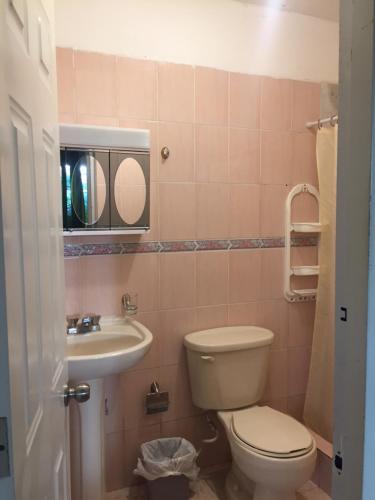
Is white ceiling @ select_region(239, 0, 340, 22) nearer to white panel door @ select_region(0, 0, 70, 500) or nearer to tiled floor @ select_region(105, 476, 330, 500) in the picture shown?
white panel door @ select_region(0, 0, 70, 500)

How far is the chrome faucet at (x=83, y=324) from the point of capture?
5.72 feet

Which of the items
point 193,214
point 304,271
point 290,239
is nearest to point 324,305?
point 304,271

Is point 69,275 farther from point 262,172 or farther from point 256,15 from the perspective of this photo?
point 256,15

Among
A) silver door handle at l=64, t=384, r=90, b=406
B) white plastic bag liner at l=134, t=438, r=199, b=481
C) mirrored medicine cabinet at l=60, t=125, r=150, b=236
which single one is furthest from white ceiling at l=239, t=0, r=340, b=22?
white plastic bag liner at l=134, t=438, r=199, b=481

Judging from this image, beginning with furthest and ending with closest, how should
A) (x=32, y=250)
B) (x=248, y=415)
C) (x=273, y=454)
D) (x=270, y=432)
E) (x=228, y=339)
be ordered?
(x=228, y=339), (x=248, y=415), (x=270, y=432), (x=273, y=454), (x=32, y=250)

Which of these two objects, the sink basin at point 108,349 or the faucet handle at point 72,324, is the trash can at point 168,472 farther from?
the faucet handle at point 72,324

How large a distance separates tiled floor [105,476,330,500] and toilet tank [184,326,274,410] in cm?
43

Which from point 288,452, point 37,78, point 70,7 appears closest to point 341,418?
point 37,78

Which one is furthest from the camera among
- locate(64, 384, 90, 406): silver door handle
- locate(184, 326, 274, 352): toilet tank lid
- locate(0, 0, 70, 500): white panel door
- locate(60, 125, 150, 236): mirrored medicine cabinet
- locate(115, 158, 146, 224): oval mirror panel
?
locate(184, 326, 274, 352): toilet tank lid

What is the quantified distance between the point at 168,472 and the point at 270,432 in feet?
1.64

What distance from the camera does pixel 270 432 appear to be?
1725mm

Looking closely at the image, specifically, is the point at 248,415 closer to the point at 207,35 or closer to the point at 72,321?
the point at 72,321

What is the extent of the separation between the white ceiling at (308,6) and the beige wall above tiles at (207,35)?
1.2 inches

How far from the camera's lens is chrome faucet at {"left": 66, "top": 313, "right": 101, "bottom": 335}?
174cm
